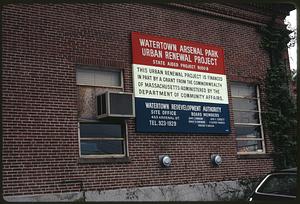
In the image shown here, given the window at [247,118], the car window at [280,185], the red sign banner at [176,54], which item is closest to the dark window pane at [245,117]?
the window at [247,118]

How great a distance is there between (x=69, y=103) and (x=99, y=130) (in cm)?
105

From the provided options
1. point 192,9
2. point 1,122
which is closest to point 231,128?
point 192,9

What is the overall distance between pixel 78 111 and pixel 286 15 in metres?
9.25

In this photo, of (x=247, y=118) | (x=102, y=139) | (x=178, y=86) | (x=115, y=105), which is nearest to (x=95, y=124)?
(x=102, y=139)

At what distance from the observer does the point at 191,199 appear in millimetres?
12562

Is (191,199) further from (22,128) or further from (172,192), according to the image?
(22,128)

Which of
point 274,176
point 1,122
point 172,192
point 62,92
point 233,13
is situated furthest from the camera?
point 233,13

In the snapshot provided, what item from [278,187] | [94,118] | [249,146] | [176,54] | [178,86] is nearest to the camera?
[278,187]

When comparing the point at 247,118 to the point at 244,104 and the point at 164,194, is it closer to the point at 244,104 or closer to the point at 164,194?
the point at 244,104

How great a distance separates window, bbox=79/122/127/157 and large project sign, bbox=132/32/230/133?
57 cm

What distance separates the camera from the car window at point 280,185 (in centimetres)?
776

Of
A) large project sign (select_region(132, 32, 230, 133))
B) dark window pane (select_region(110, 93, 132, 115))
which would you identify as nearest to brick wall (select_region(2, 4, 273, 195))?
large project sign (select_region(132, 32, 230, 133))

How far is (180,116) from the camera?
1289 cm

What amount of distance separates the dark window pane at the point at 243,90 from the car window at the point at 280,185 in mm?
6605
